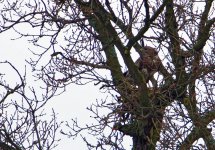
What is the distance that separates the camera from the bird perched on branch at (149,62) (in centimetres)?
971

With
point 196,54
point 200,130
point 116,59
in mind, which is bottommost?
point 200,130

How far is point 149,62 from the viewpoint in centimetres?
995

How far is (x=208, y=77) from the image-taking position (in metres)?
9.46

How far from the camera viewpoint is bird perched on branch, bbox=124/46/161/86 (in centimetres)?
971

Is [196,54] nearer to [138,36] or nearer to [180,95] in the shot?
[180,95]

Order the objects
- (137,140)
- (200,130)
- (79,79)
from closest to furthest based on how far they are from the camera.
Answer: (200,130)
(79,79)
(137,140)

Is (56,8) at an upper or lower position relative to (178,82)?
upper

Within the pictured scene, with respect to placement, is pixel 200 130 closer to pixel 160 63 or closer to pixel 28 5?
pixel 160 63

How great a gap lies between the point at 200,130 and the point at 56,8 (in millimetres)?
3250

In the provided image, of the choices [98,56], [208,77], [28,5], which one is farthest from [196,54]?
[28,5]

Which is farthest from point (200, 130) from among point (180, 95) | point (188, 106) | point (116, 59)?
point (116, 59)

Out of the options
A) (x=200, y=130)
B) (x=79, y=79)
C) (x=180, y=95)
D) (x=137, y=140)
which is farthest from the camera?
(x=137, y=140)

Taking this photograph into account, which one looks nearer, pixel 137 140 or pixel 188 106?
pixel 188 106

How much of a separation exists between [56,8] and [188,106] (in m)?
2.84
